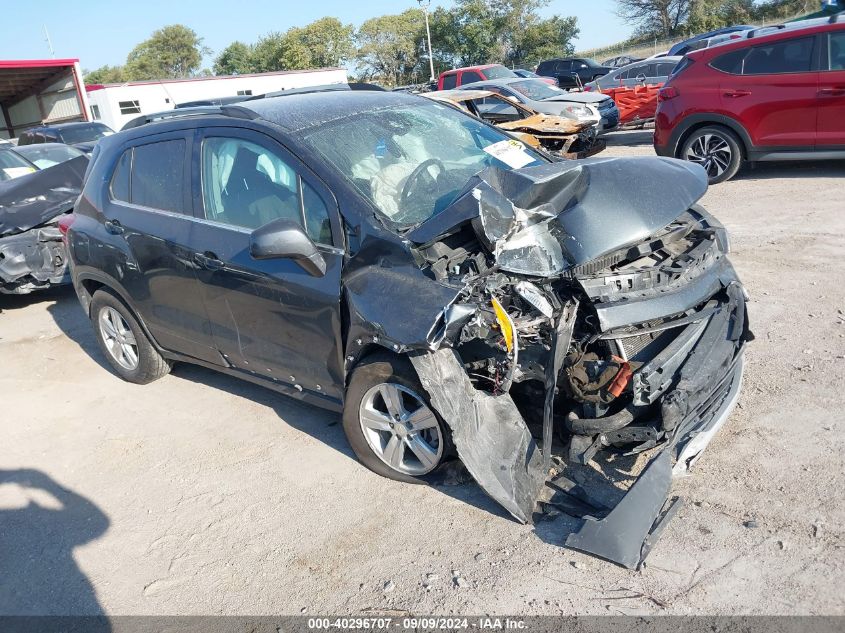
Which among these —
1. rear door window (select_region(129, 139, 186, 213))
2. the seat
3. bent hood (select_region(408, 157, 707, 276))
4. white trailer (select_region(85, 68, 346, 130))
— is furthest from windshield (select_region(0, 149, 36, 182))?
white trailer (select_region(85, 68, 346, 130))

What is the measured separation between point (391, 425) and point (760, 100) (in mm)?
7325

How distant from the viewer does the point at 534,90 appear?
46.1ft

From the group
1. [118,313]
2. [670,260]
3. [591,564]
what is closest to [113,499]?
[118,313]

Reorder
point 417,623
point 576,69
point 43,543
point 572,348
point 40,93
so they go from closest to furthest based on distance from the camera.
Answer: point 417,623 → point 572,348 → point 43,543 → point 576,69 → point 40,93

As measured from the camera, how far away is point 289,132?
3.86 meters

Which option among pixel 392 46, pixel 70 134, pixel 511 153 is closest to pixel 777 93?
pixel 511 153

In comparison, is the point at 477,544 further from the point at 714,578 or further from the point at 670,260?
the point at 670,260

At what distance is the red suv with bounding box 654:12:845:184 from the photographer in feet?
26.9

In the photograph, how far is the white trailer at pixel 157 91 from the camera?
30984 millimetres

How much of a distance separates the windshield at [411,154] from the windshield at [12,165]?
7444 millimetres

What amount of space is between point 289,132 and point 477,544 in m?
2.41

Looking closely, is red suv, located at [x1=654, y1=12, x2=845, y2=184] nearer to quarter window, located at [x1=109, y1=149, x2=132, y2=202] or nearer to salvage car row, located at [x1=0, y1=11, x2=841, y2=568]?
salvage car row, located at [x1=0, y1=11, x2=841, y2=568]

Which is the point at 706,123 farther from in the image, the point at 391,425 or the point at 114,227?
the point at 114,227

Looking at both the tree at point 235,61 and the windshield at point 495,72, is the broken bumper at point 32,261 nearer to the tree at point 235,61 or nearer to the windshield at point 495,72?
the windshield at point 495,72
